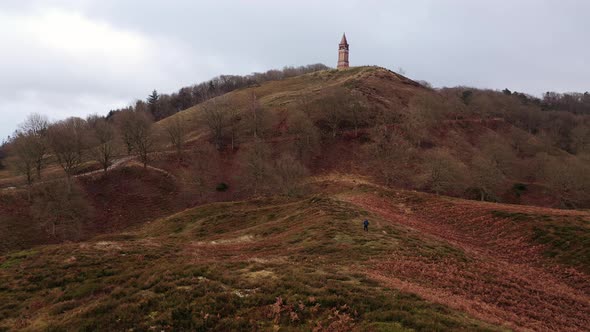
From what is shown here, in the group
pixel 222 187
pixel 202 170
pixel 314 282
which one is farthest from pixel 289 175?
pixel 314 282

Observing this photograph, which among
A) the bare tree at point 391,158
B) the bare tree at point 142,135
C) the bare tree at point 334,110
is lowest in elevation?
the bare tree at point 391,158

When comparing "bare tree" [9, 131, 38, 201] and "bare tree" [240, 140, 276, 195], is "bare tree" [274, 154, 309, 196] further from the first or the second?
"bare tree" [9, 131, 38, 201]

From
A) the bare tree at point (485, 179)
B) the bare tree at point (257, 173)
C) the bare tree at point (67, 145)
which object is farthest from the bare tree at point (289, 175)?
the bare tree at point (67, 145)

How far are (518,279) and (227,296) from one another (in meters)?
17.6

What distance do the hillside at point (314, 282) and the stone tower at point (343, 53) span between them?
134647 millimetres

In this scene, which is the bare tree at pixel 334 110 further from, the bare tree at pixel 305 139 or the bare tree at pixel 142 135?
the bare tree at pixel 142 135

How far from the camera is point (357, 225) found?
28047mm

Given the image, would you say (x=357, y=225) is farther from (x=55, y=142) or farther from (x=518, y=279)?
(x=55, y=142)

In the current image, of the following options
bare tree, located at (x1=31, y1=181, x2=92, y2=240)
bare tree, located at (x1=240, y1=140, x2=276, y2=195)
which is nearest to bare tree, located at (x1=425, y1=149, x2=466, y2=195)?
bare tree, located at (x1=240, y1=140, x2=276, y2=195)

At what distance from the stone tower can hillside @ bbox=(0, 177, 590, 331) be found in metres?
135

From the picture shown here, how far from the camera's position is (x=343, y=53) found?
158 m

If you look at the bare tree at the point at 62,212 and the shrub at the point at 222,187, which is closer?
the bare tree at the point at 62,212

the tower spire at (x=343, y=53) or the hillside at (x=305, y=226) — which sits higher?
the tower spire at (x=343, y=53)

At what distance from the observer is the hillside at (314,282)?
1202cm
